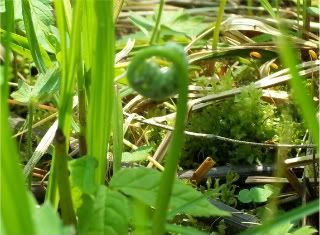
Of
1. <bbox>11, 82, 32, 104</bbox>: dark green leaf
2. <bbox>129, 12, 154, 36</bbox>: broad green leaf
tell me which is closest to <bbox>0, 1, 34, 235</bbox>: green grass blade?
<bbox>11, 82, 32, 104</bbox>: dark green leaf

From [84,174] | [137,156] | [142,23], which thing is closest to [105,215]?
[84,174]

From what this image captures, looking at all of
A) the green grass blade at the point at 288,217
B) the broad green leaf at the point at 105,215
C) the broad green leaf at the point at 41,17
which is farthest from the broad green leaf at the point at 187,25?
the green grass blade at the point at 288,217

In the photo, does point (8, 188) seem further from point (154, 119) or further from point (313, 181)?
point (154, 119)

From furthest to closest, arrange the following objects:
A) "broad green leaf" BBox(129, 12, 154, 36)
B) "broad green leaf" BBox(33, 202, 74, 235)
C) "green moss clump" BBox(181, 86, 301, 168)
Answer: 1. "broad green leaf" BBox(129, 12, 154, 36)
2. "green moss clump" BBox(181, 86, 301, 168)
3. "broad green leaf" BBox(33, 202, 74, 235)

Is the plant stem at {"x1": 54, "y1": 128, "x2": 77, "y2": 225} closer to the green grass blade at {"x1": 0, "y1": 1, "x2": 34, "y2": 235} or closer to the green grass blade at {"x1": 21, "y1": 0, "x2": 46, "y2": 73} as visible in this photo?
the green grass blade at {"x1": 0, "y1": 1, "x2": 34, "y2": 235}

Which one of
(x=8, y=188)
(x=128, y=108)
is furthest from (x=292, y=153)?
(x=8, y=188)
